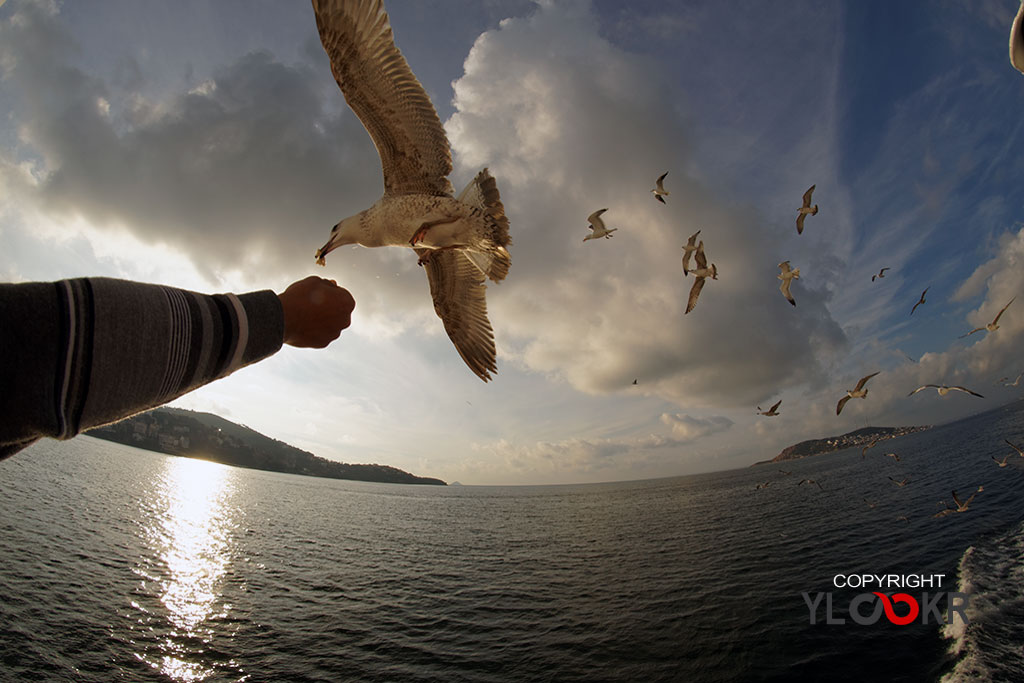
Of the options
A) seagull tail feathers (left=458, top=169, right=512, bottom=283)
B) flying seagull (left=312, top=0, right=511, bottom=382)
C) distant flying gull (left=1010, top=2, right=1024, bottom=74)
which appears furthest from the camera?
seagull tail feathers (left=458, top=169, right=512, bottom=283)

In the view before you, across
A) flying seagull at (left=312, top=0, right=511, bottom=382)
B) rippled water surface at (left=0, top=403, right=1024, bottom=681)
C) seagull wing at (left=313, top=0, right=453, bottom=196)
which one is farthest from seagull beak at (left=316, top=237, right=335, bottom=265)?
rippled water surface at (left=0, top=403, right=1024, bottom=681)

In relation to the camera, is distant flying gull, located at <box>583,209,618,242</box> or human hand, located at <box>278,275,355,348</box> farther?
distant flying gull, located at <box>583,209,618,242</box>

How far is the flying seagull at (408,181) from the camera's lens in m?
5.57

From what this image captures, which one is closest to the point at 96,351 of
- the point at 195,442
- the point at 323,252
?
the point at 323,252

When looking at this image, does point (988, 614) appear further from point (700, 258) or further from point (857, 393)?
point (700, 258)

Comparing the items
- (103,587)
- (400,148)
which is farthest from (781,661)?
(103,587)

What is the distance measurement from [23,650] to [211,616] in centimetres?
543

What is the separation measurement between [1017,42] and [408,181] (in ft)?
21.8

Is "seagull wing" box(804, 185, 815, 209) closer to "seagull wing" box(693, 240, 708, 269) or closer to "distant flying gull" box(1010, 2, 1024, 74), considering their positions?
"seagull wing" box(693, 240, 708, 269)

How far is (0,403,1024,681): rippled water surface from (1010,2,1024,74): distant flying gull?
14.9 metres

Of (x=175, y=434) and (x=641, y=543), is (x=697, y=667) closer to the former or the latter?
(x=641, y=543)

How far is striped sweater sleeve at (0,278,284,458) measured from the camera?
755 millimetres

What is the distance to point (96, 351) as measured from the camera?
2.64ft

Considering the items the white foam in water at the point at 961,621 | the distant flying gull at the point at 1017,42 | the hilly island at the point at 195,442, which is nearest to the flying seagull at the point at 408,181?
the distant flying gull at the point at 1017,42
